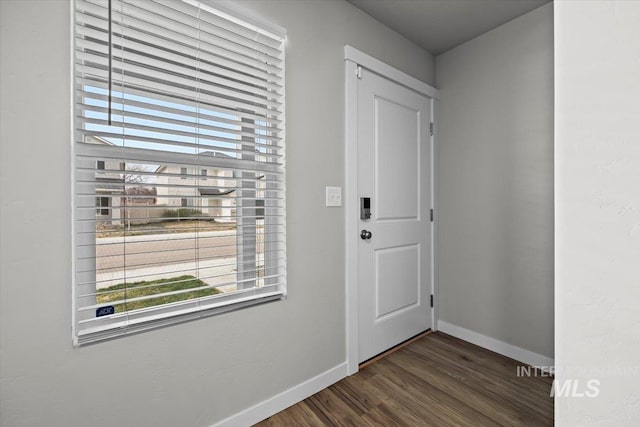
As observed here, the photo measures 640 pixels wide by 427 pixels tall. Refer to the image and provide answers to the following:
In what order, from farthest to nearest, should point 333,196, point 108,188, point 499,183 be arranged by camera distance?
point 499,183
point 333,196
point 108,188

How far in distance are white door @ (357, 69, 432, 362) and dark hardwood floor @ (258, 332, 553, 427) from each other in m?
0.27

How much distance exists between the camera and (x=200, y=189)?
139cm

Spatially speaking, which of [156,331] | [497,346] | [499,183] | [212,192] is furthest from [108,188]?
[497,346]

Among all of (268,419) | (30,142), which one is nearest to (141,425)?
(268,419)

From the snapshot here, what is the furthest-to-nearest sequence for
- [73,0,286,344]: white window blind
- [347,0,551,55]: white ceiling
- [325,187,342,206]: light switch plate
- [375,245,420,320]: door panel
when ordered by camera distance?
[375,245,420,320]: door panel < [347,0,551,55]: white ceiling < [325,187,342,206]: light switch plate < [73,0,286,344]: white window blind

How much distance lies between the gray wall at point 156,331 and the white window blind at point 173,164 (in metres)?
0.06

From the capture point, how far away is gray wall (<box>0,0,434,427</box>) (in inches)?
38.2

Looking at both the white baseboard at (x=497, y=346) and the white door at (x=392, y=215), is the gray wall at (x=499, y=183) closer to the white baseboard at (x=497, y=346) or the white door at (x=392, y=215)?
the white baseboard at (x=497, y=346)

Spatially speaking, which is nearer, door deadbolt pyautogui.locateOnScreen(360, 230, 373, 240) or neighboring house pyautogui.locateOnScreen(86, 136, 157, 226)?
neighboring house pyautogui.locateOnScreen(86, 136, 157, 226)

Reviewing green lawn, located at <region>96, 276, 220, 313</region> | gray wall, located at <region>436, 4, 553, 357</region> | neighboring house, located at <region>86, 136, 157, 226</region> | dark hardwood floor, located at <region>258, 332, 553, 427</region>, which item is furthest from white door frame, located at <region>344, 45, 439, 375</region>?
neighboring house, located at <region>86, 136, 157, 226</region>

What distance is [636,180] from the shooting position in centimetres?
70

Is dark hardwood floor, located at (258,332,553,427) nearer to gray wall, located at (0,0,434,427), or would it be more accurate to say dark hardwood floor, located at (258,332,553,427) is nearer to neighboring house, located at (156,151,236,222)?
gray wall, located at (0,0,434,427)

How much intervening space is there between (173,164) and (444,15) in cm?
211

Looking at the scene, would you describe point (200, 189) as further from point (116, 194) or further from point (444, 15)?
point (444, 15)
